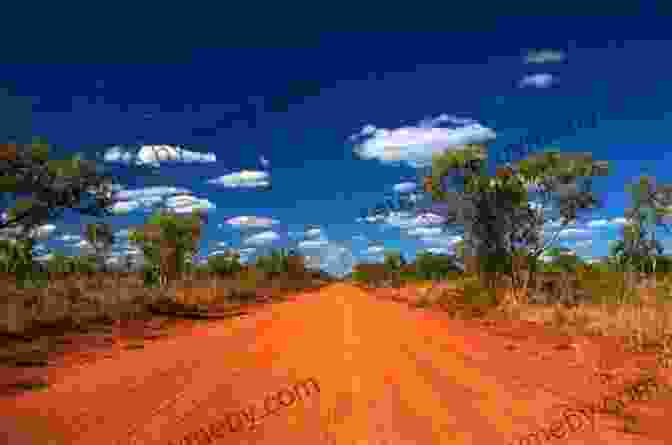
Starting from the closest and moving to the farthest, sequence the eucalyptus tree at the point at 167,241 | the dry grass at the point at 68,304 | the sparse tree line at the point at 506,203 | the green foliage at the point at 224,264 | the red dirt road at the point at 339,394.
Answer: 1. the red dirt road at the point at 339,394
2. the dry grass at the point at 68,304
3. the sparse tree line at the point at 506,203
4. the eucalyptus tree at the point at 167,241
5. the green foliage at the point at 224,264

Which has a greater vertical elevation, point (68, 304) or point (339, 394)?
point (68, 304)

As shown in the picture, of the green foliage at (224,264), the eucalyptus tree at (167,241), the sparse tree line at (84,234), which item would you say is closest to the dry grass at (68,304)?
the sparse tree line at (84,234)

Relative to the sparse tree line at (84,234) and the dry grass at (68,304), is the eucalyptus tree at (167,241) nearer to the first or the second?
the sparse tree line at (84,234)

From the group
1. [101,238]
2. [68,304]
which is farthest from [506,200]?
[101,238]

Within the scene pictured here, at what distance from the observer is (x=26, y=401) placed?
630 cm

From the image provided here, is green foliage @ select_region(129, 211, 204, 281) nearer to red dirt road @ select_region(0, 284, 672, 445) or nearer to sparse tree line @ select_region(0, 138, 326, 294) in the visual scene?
sparse tree line @ select_region(0, 138, 326, 294)

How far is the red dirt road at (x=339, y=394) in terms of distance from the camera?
5.06 meters

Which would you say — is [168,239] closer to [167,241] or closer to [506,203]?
[167,241]

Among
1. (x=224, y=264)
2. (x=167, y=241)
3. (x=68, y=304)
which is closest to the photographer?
(x=68, y=304)

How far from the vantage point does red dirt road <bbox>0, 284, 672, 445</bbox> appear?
16.6 feet

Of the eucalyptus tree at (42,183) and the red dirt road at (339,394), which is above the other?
the eucalyptus tree at (42,183)

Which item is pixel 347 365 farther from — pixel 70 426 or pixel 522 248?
pixel 522 248

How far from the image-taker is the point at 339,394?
250 inches

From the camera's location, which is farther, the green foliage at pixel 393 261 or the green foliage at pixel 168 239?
the green foliage at pixel 393 261
